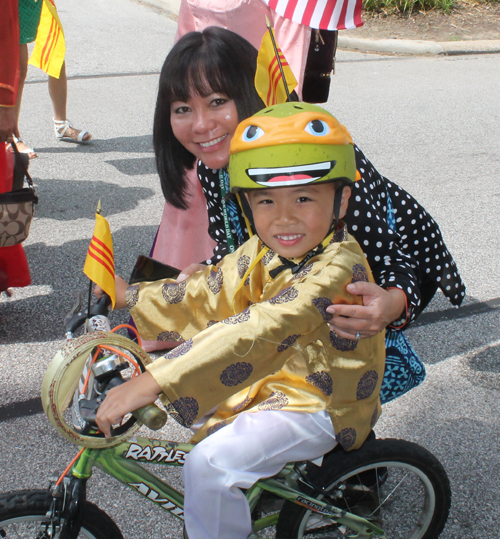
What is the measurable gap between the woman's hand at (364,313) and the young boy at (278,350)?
3 centimetres

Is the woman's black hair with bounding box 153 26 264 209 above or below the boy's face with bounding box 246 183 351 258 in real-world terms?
above

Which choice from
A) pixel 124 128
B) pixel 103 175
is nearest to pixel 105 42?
pixel 124 128

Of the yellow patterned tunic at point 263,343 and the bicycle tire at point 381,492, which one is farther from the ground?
the yellow patterned tunic at point 263,343

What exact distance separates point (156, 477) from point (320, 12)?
7.95 ft

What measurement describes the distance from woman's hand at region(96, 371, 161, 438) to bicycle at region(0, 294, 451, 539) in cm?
4

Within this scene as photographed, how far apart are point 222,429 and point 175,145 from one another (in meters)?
1.02

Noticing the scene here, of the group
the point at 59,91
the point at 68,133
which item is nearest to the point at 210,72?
the point at 59,91

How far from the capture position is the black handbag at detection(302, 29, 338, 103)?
142 inches

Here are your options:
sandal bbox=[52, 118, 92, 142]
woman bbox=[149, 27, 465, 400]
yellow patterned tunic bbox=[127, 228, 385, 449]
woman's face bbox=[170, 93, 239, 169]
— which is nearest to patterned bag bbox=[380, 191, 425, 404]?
woman bbox=[149, 27, 465, 400]

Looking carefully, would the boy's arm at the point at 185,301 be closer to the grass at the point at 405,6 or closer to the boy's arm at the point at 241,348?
the boy's arm at the point at 241,348

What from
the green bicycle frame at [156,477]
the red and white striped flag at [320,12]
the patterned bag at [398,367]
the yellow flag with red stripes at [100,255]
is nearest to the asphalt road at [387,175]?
the green bicycle frame at [156,477]

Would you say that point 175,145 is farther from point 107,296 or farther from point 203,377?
point 203,377

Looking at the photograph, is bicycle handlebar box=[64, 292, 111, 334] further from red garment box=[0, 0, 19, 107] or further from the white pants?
red garment box=[0, 0, 19, 107]

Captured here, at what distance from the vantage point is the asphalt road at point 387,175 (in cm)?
241
